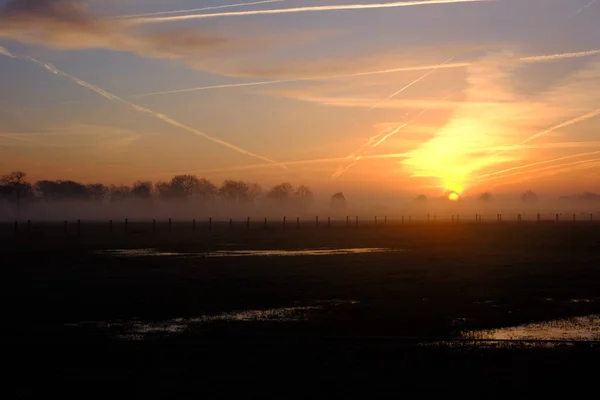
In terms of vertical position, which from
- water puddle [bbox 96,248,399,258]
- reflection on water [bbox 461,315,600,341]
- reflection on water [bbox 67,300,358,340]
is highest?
water puddle [bbox 96,248,399,258]

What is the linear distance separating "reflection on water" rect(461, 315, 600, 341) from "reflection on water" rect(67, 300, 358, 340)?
5572 mm

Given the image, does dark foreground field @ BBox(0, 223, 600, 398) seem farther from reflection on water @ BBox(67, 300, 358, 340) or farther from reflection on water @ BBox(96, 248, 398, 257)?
reflection on water @ BBox(96, 248, 398, 257)

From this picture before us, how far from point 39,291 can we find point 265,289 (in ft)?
31.3

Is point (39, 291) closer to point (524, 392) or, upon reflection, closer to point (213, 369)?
point (213, 369)

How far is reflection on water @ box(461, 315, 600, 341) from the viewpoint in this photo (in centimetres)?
1636

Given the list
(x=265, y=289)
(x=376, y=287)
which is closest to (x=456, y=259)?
(x=376, y=287)

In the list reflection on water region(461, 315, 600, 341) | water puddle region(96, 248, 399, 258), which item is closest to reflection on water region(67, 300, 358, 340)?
reflection on water region(461, 315, 600, 341)

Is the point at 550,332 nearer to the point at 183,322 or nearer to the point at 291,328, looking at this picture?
the point at 291,328

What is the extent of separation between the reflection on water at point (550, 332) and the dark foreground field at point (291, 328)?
0.37 m

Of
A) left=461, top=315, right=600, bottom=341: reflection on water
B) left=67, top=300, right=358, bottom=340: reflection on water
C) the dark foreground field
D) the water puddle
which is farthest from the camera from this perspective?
the water puddle

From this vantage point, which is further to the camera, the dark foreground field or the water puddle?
the water puddle

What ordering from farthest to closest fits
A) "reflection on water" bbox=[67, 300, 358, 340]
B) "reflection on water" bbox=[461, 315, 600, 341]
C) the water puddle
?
1. the water puddle
2. "reflection on water" bbox=[67, 300, 358, 340]
3. "reflection on water" bbox=[461, 315, 600, 341]

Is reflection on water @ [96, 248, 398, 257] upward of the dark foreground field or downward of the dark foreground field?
upward

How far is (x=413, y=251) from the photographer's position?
155 feet
